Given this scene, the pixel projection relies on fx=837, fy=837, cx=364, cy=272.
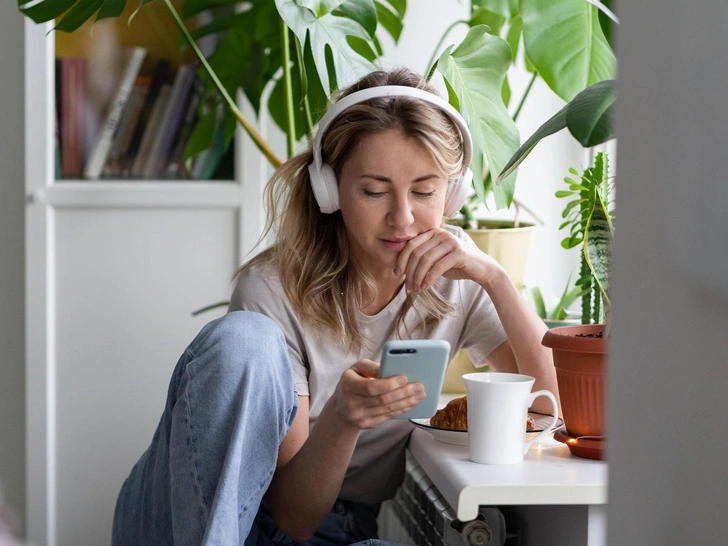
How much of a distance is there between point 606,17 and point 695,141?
0.82m

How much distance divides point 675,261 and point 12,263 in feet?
6.06

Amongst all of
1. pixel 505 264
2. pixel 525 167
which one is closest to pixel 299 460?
pixel 505 264

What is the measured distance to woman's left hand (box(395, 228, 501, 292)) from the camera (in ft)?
3.67

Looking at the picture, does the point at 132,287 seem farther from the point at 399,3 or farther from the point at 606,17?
the point at 606,17

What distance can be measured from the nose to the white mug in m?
0.27

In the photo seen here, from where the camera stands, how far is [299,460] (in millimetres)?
1074

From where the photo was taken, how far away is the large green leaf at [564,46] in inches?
49.1

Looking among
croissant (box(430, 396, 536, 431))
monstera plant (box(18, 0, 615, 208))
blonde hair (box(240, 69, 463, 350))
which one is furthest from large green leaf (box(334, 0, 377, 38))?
croissant (box(430, 396, 536, 431))

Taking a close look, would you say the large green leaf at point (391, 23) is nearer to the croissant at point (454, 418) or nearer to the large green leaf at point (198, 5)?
the large green leaf at point (198, 5)

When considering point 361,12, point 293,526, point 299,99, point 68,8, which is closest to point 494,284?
point 293,526

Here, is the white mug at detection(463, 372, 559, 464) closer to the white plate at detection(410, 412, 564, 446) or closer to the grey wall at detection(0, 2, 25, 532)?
the white plate at detection(410, 412, 564, 446)

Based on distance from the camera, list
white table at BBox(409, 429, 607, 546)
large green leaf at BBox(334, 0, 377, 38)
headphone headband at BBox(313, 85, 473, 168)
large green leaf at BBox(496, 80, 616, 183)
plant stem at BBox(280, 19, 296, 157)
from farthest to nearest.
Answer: plant stem at BBox(280, 19, 296, 157) < large green leaf at BBox(334, 0, 377, 38) < headphone headband at BBox(313, 85, 473, 168) < white table at BBox(409, 429, 607, 546) < large green leaf at BBox(496, 80, 616, 183)

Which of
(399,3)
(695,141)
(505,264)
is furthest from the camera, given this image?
(399,3)

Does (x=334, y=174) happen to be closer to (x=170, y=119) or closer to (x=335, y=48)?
(x=335, y=48)
